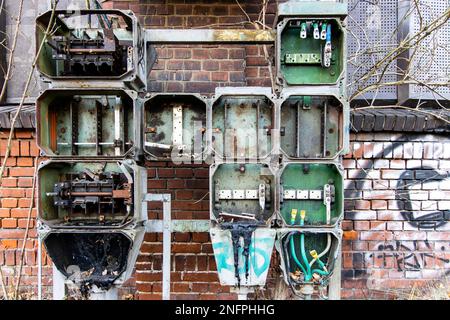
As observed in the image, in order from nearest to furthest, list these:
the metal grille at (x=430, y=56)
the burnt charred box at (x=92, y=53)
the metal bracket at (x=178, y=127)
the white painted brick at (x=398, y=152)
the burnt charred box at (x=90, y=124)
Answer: the burnt charred box at (x=92, y=53), the burnt charred box at (x=90, y=124), the metal bracket at (x=178, y=127), the white painted brick at (x=398, y=152), the metal grille at (x=430, y=56)

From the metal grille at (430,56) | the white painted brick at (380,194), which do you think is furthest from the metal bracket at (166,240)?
the metal grille at (430,56)

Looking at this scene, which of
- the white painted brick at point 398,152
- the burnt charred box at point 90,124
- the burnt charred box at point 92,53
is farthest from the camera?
the white painted brick at point 398,152

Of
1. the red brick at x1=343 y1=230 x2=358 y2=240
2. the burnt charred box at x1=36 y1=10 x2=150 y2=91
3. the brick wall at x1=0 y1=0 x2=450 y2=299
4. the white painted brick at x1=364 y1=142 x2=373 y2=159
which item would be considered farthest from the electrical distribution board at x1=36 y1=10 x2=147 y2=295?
the white painted brick at x1=364 y1=142 x2=373 y2=159

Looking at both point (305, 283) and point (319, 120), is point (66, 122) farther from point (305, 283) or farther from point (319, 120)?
point (305, 283)

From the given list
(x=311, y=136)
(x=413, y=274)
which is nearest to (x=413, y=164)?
(x=413, y=274)

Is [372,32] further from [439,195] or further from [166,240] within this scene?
[166,240]

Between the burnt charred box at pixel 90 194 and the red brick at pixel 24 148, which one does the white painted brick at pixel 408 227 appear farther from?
the red brick at pixel 24 148

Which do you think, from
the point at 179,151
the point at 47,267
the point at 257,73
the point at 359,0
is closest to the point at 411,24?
the point at 359,0

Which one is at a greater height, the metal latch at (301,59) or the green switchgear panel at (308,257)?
the metal latch at (301,59)

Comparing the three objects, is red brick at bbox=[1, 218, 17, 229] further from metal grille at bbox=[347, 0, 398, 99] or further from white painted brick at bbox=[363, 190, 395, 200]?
metal grille at bbox=[347, 0, 398, 99]

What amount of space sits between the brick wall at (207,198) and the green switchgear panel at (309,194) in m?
0.78

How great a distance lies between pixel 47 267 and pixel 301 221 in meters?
2.16

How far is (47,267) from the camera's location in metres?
3.02

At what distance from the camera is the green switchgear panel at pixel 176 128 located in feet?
7.83
